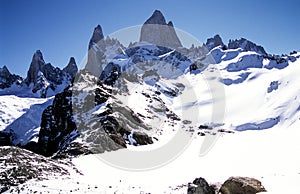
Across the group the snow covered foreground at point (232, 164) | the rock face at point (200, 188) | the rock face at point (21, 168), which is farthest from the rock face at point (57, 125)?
the rock face at point (200, 188)

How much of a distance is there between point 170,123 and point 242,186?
71437 mm

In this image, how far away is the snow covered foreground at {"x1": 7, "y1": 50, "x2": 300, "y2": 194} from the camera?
82.7 ft

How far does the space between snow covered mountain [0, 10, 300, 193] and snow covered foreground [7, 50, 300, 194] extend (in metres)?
0.13

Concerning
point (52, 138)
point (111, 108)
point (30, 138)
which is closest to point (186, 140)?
point (111, 108)

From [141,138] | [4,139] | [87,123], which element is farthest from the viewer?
[4,139]

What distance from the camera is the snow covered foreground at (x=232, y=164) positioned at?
25.2 metres

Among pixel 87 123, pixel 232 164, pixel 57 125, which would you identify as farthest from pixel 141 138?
pixel 232 164

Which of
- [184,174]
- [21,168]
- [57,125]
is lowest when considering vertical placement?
[21,168]

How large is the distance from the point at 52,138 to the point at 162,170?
3948 cm

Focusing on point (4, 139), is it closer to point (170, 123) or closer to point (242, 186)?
point (170, 123)

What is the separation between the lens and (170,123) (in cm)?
9169

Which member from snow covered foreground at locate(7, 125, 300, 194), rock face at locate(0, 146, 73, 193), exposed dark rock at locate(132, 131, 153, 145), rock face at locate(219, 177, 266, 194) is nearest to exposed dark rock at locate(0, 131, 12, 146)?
exposed dark rock at locate(132, 131, 153, 145)

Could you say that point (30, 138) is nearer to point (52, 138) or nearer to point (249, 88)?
point (52, 138)

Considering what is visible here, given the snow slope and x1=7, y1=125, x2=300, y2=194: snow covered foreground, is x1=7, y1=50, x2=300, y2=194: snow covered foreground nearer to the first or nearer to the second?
x1=7, y1=125, x2=300, y2=194: snow covered foreground
